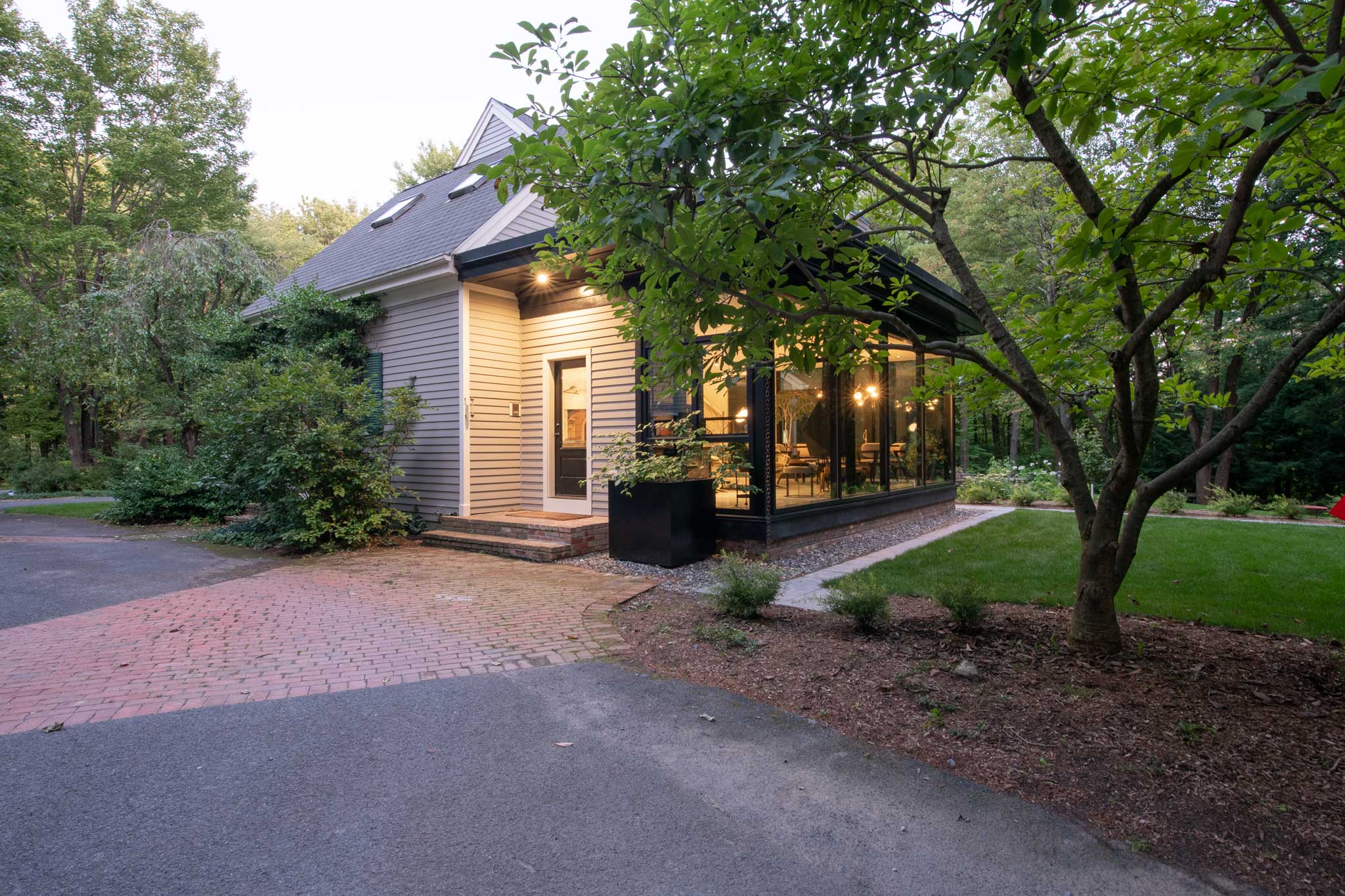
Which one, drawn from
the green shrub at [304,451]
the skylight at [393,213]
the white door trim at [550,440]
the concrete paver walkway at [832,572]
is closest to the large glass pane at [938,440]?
the concrete paver walkway at [832,572]

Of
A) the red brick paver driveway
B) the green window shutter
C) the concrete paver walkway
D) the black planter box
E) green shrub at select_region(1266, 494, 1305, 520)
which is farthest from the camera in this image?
green shrub at select_region(1266, 494, 1305, 520)

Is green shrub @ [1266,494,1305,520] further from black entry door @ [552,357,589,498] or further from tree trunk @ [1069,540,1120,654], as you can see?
black entry door @ [552,357,589,498]

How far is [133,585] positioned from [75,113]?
22396mm

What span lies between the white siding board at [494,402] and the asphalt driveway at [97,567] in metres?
2.72

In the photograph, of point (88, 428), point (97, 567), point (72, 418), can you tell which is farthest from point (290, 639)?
point (88, 428)

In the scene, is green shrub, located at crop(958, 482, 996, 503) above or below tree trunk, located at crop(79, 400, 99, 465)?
below

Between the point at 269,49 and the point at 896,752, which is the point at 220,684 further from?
the point at 269,49

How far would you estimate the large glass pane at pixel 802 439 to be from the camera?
7340mm

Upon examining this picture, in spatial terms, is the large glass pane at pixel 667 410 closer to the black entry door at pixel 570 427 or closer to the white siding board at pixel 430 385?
the black entry door at pixel 570 427

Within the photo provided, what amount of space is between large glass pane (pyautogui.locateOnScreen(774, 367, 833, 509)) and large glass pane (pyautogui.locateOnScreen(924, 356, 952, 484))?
3642 mm

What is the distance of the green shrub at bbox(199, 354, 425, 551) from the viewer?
765 cm

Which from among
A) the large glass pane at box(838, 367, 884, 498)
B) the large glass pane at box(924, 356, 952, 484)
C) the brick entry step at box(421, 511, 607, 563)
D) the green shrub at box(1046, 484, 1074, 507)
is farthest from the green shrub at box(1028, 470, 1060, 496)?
the brick entry step at box(421, 511, 607, 563)

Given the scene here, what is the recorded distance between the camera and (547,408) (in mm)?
9047

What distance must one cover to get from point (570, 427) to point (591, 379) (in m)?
0.87
